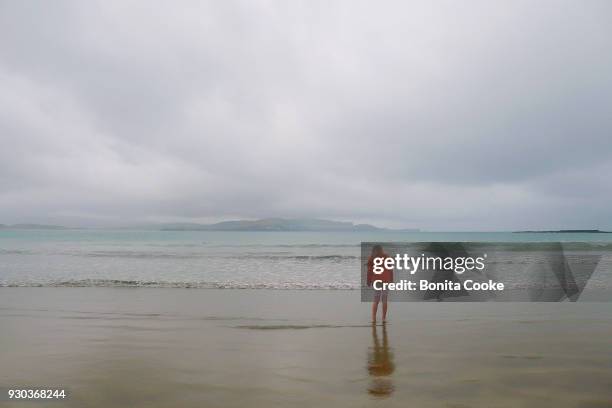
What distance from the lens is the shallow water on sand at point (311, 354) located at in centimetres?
568

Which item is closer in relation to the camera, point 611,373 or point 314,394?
point 314,394

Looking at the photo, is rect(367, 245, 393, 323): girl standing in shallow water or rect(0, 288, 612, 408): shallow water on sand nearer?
rect(0, 288, 612, 408): shallow water on sand

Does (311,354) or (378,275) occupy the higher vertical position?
(378,275)

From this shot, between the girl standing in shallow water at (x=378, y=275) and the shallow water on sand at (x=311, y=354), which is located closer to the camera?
the shallow water on sand at (x=311, y=354)

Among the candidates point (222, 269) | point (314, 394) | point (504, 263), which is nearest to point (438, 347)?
point (314, 394)

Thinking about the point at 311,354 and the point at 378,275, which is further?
the point at 378,275

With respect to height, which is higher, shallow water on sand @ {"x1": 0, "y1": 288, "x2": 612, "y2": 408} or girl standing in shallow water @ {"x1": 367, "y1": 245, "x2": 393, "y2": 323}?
girl standing in shallow water @ {"x1": 367, "y1": 245, "x2": 393, "y2": 323}

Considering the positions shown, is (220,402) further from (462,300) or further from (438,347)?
(462,300)

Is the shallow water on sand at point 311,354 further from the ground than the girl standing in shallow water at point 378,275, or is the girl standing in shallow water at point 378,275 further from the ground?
Result: the girl standing in shallow water at point 378,275

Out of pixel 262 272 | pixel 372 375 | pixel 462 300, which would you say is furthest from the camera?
pixel 262 272

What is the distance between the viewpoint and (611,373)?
6.59m

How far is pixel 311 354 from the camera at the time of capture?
25.3 ft

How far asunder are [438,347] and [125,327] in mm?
7147

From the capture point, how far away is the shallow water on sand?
5680 mm
